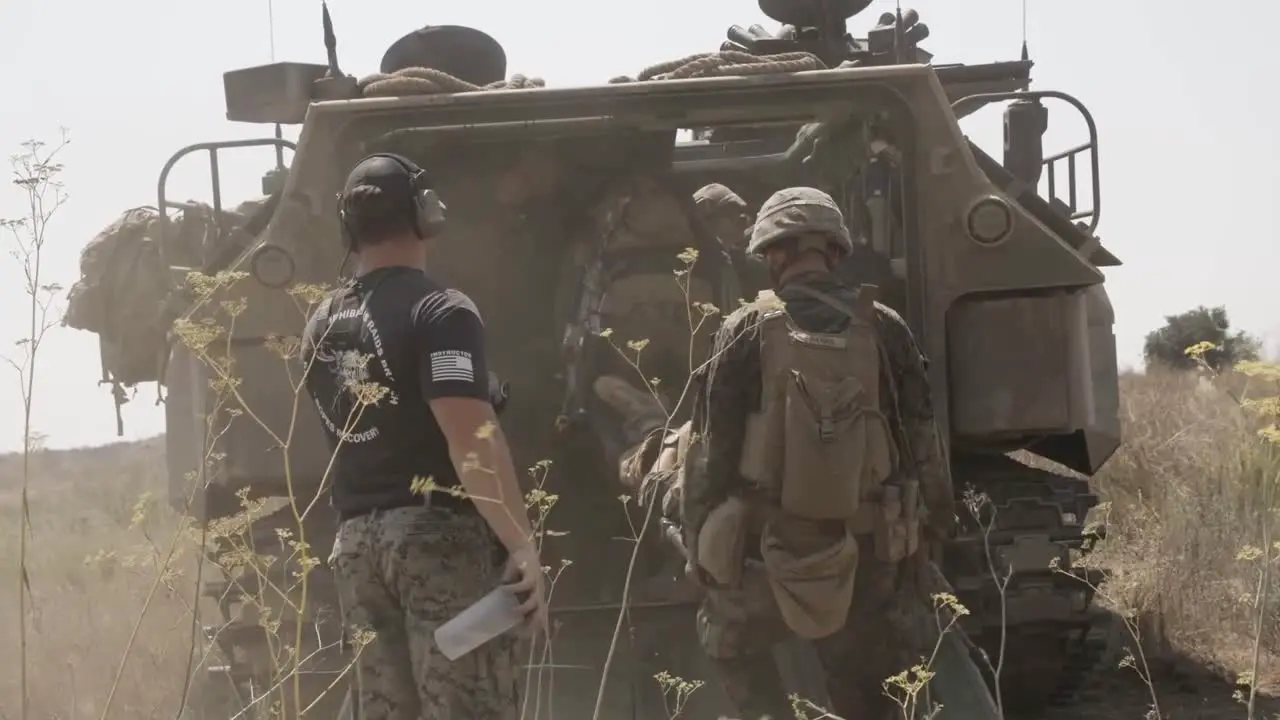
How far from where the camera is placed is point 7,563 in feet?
34.8

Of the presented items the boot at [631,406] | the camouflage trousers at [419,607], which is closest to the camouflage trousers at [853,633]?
the camouflage trousers at [419,607]

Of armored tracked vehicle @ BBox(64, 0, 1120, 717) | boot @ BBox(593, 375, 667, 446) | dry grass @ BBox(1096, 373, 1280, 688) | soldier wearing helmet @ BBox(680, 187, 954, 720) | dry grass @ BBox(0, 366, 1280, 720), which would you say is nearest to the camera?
soldier wearing helmet @ BBox(680, 187, 954, 720)

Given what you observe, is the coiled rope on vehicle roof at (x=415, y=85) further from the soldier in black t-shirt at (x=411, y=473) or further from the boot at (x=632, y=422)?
the soldier in black t-shirt at (x=411, y=473)

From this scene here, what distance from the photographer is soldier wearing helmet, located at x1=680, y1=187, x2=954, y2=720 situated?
147 inches

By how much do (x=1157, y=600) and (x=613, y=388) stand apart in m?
2.61

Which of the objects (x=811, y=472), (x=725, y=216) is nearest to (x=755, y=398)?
(x=811, y=472)

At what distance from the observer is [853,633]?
13.0 feet

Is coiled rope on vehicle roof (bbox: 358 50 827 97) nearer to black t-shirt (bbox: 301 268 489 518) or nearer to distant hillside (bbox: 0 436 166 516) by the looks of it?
black t-shirt (bbox: 301 268 489 518)

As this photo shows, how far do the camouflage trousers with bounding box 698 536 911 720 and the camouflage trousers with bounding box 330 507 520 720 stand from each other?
0.96 m

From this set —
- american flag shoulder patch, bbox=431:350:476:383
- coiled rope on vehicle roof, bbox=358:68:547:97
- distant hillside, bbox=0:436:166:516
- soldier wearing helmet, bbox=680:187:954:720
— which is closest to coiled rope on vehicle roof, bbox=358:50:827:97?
coiled rope on vehicle roof, bbox=358:68:547:97

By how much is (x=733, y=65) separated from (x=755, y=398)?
1377 mm

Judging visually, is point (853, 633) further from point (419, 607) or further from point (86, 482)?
point (86, 482)

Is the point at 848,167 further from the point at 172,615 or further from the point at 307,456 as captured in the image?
the point at 172,615

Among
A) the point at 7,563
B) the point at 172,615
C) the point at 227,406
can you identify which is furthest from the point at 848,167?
the point at 7,563
